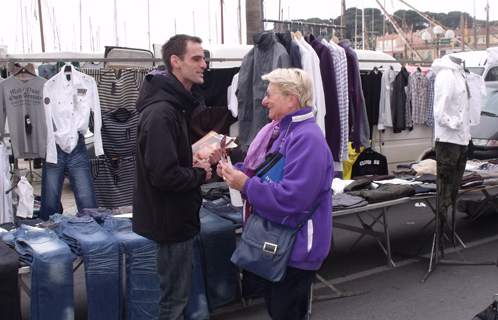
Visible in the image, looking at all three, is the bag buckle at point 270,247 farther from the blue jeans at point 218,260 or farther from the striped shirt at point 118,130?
the striped shirt at point 118,130

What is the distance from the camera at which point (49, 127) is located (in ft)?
18.8

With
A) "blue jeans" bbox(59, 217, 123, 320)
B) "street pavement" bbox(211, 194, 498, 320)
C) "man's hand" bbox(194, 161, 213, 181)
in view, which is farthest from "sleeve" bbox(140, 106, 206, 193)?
"street pavement" bbox(211, 194, 498, 320)

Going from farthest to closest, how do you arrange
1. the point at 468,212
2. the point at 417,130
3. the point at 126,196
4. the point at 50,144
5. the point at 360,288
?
the point at 417,130 → the point at 468,212 → the point at 126,196 → the point at 50,144 → the point at 360,288

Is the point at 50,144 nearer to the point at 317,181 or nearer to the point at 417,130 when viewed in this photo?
the point at 317,181

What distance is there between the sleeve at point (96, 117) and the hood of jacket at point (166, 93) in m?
3.37

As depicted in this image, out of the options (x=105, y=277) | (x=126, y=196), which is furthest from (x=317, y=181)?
Answer: (x=126, y=196)

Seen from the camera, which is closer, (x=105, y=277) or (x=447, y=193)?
(x=105, y=277)

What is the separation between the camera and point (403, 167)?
21.2 ft

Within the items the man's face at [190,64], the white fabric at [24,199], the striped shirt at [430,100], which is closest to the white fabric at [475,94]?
the striped shirt at [430,100]

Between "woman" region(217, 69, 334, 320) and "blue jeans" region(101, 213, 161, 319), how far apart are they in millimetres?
1352

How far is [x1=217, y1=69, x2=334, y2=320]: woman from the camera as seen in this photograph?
2.61 metres

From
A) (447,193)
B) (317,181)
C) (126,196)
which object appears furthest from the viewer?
(126,196)

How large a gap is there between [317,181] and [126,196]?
13.8 feet

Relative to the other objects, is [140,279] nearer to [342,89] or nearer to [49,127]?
[49,127]
